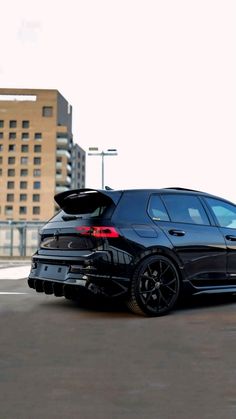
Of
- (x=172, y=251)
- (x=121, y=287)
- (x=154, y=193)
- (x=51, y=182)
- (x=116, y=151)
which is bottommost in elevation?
(x=121, y=287)

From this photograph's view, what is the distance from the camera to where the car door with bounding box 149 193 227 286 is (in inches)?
199

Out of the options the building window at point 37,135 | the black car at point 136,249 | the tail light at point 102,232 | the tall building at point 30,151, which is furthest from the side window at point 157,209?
the building window at point 37,135

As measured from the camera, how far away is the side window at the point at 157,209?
16.5 feet

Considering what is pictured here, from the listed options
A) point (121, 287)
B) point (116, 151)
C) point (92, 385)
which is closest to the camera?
point (92, 385)

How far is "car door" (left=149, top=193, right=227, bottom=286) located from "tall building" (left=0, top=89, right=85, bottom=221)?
76178 millimetres

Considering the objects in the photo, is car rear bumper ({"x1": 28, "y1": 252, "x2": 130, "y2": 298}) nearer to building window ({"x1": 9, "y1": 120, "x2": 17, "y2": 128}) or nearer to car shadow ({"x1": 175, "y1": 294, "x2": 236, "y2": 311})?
car shadow ({"x1": 175, "y1": 294, "x2": 236, "y2": 311})

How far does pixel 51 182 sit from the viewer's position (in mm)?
81062

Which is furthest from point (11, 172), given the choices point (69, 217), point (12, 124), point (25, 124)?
point (69, 217)

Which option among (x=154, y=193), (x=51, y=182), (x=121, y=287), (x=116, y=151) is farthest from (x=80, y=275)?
(x=51, y=182)

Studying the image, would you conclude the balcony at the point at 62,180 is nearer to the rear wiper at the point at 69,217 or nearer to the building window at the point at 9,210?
the building window at the point at 9,210

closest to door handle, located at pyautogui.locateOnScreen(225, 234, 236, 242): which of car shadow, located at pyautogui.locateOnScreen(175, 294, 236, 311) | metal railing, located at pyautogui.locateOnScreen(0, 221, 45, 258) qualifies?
car shadow, located at pyautogui.locateOnScreen(175, 294, 236, 311)

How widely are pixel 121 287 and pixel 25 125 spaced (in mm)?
81825

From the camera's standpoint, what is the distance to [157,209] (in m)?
5.11

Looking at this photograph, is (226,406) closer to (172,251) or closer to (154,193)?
(172,251)
